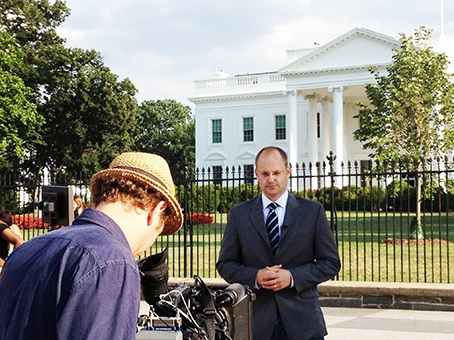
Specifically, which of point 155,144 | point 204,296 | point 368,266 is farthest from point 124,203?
point 155,144

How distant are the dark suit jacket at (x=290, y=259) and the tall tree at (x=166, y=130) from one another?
77327 millimetres

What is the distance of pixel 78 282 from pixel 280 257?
9.04 ft

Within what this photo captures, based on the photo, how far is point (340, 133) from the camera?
2178 inches

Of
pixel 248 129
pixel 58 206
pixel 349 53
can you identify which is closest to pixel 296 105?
pixel 248 129

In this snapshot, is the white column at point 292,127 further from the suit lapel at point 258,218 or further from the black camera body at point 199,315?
the black camera body at point 199,315

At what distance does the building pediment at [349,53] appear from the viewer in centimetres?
5147

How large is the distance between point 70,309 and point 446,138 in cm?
2042

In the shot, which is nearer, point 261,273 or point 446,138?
point 261,273

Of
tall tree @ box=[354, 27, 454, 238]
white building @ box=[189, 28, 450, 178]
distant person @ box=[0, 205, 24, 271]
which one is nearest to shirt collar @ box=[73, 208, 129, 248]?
distant person @ box=[0, 205, 24, 271]

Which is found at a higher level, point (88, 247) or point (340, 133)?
point (340, 133)

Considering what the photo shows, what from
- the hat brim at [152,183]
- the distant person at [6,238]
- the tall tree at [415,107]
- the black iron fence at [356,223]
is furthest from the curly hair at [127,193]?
the tall tree at [415,107]

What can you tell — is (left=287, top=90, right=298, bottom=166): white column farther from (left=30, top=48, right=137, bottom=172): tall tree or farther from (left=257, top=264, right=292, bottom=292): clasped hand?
(left=257, top=264, right=292, bottom=292): clasped hand

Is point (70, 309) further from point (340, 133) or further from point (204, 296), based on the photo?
point (340, 133)

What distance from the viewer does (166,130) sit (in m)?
92.7
